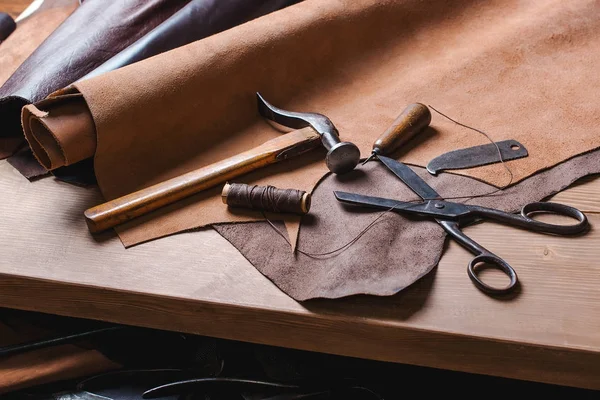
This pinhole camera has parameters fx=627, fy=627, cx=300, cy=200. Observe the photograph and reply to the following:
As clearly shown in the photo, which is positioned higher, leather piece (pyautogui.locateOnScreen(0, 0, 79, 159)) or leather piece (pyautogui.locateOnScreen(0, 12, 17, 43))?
leather piece (pyautogui.locateOnScreen(0, 12, 17, 43))

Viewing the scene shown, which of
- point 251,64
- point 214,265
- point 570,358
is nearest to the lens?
point 570,358

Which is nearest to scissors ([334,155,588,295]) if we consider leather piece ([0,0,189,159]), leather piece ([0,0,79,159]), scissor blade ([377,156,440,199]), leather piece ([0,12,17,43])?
scissor blade ([377,156,440,199])

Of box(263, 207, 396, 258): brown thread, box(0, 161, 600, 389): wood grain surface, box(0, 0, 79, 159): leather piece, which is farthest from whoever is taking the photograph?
box(0, 0, 79, 159): leather piece

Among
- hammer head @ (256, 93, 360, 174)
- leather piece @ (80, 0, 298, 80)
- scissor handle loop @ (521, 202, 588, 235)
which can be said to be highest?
leather piece @ (80, 0, 298, 80)

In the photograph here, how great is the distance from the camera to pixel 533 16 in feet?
4.43

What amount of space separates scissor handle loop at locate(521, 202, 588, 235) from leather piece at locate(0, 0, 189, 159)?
0.83m

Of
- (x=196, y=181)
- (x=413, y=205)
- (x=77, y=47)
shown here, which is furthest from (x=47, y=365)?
(x=413, y=205)

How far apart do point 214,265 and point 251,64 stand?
0.43m

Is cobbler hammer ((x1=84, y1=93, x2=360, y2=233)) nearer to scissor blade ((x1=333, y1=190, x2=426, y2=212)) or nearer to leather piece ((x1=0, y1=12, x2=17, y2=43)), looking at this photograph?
scissor blade ((x1=333, y1=190, x2=426, y2=212))

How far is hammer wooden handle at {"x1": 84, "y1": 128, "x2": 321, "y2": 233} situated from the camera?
957 mm

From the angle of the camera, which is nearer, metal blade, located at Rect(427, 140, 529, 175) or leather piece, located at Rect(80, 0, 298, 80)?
metal blade, located at Rect(427, 140, 529, 175)

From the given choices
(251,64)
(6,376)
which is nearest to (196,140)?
(251,64)

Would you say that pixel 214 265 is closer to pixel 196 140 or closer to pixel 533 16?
pixel 196 140

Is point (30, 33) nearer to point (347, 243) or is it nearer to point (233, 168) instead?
point (233, 168)
